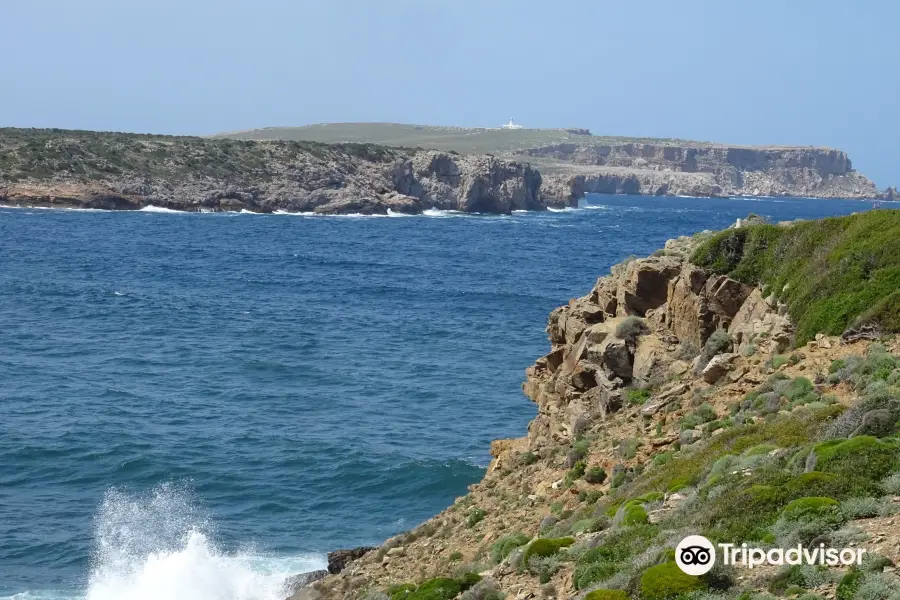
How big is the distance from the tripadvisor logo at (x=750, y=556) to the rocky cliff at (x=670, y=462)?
120 mm

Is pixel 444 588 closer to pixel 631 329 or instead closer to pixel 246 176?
pixel 631 329

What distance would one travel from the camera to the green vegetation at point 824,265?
18.7 metres

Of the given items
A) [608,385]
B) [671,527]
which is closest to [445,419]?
[608,385]

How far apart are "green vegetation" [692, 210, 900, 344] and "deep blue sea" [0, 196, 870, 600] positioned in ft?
34.1

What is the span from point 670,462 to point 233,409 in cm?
→ 2165

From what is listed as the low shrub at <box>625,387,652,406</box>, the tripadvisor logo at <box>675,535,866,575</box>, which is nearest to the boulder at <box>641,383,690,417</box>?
the low shrub at <box>625,387,652,406</box>

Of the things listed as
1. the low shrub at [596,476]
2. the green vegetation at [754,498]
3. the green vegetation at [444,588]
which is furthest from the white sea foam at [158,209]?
the green vegetation at [444,588]

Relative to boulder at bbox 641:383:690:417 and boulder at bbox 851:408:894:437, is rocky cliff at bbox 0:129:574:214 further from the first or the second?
boulder at bbox 851:408:894:437

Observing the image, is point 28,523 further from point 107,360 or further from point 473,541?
point 107,360

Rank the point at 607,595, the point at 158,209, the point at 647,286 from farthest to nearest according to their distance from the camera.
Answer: the point at 158,209
the point at 647,286
the point at 607,595

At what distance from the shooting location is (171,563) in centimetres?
2403

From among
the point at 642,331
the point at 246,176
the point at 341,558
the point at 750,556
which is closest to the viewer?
the point at 750,556

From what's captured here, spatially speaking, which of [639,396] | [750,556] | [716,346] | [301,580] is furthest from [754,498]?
[301,580]

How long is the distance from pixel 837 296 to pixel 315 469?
15.8m
